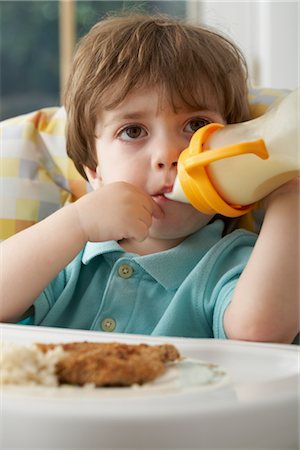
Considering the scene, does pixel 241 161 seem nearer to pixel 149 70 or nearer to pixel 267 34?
pixel 149 70

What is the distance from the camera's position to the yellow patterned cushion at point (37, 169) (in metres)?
1.23

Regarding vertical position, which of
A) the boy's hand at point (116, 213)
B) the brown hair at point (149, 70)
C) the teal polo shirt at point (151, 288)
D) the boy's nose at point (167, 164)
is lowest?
the teal polo shirt at point (151, 288)

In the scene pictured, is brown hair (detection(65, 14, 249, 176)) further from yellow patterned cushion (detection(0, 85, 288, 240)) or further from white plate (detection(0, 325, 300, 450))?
white plate (detection(0, 325, 300, 450))

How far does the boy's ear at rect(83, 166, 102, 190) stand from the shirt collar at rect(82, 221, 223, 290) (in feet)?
0.43

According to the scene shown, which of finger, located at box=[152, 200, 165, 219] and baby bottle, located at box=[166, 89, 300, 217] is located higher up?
baby bottle, located at box=[166, 89, 300, 217]

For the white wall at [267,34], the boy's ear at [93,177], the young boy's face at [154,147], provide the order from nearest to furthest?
the young boy's face at [154,147] → the boy's ear at [93,177] → the white wall at [267,34]

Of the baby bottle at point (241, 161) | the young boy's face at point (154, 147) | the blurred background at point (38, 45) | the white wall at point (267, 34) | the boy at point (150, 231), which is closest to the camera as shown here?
the baby bottle at point (241, 161)

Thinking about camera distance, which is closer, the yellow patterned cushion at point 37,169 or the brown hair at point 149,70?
the brown hair at point 149,70

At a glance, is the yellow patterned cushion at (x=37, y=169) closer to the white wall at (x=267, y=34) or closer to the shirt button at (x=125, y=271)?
the shirt button at (x=125, y=271)

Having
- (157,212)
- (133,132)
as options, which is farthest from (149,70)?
(157,212)

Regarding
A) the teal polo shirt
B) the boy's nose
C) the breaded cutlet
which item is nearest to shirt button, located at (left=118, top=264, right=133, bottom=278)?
the teal polo shirt

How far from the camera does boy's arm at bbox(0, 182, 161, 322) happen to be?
1.01 metres

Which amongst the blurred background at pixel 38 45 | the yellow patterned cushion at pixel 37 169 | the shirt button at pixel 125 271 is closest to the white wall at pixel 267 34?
the blurred background at pixel 38 45

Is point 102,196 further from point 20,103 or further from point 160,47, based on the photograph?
point 20,103
